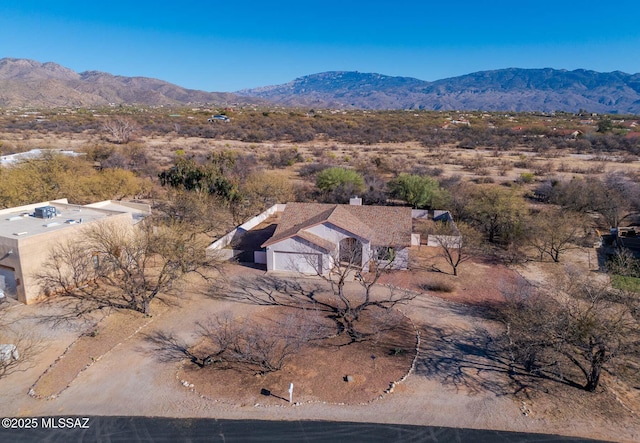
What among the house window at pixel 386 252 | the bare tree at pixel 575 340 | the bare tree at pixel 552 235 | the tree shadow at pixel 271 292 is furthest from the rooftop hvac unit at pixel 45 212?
the bare tree at pixel 552 235

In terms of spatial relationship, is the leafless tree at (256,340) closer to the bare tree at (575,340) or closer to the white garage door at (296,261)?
the white garage door at (296,261)

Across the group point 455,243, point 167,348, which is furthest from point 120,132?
point 167,348

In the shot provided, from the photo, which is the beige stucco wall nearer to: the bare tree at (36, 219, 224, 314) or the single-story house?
the bare tree at (36, 219, 224, 314)

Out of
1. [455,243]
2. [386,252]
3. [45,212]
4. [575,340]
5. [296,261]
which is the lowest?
[296,261]

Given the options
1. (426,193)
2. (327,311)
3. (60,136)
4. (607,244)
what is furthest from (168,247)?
(60,136)

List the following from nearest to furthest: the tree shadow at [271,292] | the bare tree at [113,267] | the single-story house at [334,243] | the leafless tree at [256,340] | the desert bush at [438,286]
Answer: the leafless tree at [256,340], the bare tree at [113,267], the tree shadow at [271,292], the desert bush at [438,286], the single-story house at [334,243]

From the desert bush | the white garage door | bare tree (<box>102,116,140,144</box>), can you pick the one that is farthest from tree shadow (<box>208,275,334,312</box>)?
bare tree (<box>102,116,140,144</box>)

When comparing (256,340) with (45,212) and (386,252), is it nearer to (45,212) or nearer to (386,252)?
(386,252)
